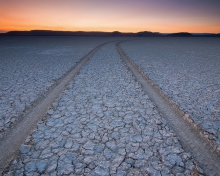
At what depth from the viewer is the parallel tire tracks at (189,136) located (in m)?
2.17

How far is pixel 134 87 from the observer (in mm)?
4938

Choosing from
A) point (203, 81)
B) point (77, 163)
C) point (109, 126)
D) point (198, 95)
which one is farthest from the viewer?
point (203, 81)

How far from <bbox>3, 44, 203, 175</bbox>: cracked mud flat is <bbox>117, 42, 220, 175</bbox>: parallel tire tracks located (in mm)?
143

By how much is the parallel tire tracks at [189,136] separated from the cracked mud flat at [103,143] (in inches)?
5.6

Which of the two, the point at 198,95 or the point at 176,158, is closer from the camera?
the point at 176,158

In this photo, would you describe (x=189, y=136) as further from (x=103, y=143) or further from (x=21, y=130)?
(x=21, y=130)

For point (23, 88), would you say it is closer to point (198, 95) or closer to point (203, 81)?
point (198, 95)

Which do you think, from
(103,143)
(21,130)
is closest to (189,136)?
(103,143)

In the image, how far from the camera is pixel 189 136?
2.70 metres

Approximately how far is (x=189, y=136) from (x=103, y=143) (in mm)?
1490

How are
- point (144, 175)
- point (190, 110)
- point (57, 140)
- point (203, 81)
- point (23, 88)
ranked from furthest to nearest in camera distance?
point (203, 81)
point (23, 88)
point (190, 110)
point (57, 140)
point (144, 175)

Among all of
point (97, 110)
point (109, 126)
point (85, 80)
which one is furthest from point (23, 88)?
point (109, 126)

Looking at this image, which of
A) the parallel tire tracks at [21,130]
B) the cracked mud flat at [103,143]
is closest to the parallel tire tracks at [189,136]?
the cracked mud flat at [103,143]

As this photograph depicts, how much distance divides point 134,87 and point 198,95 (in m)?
1.78
